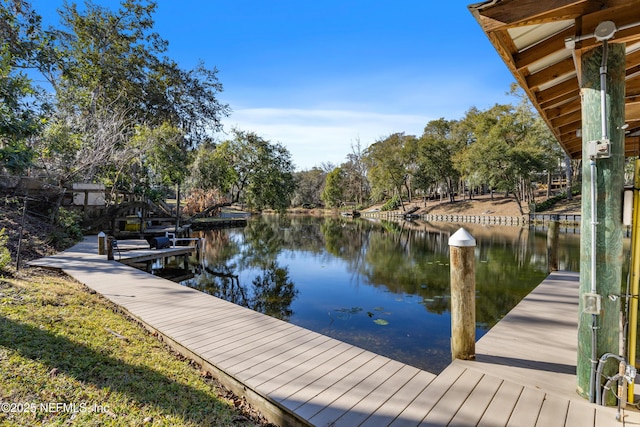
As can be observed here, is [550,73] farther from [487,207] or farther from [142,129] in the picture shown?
[487,207]

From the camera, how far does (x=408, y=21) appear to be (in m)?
9.74

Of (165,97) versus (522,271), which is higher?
(165,97)

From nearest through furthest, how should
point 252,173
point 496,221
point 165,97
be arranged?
point 165,97 < point 252,173 < point 496,221

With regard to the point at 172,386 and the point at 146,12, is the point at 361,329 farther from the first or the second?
the point at 146,12

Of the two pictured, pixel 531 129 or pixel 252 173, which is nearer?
pixel 252 173

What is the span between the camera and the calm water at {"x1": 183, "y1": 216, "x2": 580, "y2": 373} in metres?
5.24

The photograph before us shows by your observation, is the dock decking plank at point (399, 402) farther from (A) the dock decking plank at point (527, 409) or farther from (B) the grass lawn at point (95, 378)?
(B) the grass lawn at point (95, 378)

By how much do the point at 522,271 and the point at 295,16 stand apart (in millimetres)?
10527

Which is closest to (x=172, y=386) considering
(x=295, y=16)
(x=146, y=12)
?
(x=295, y=16)

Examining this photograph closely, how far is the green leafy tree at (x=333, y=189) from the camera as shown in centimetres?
4247

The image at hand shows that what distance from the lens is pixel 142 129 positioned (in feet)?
44.6

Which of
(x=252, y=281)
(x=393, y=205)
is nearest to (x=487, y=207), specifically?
(x=393, y=205)

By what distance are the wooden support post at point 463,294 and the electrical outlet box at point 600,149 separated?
1.06m

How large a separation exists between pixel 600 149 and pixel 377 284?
6.64 meters
